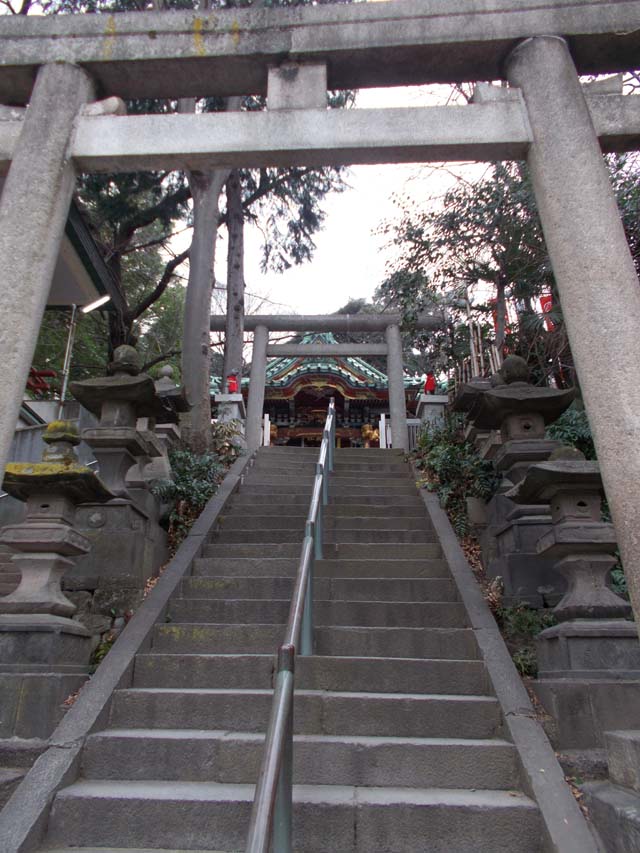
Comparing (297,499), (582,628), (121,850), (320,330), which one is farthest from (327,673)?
(320,330)

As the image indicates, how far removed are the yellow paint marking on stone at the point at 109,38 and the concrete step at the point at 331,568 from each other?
4.04 metres

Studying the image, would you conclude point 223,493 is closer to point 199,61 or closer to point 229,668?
point 229,668

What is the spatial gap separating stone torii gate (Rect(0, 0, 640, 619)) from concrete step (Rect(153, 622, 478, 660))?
215 cm

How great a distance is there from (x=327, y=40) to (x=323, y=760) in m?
4.38

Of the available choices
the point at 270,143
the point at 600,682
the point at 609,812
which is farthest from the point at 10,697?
the point at 270,143

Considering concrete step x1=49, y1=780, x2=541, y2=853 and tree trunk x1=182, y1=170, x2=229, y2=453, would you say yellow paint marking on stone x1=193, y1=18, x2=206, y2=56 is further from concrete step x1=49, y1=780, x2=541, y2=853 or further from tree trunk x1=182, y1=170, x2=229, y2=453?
tree trunk x1=182, y1=170, x2=229, y2=453

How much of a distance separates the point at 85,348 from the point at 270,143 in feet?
37.3

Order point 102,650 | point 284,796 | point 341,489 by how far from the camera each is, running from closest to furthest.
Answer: point 284,796 < point 102,650 < point 341,489

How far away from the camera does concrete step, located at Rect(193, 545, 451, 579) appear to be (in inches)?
211

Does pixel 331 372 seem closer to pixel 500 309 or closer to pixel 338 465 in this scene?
pixel 338 465

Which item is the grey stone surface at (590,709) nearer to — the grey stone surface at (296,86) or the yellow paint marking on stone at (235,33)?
the grey stone surface at (296,86)

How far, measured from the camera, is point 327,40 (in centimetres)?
400

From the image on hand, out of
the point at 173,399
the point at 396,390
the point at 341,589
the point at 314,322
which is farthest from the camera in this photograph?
the point at 314,322

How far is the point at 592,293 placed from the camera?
10.6 feet
